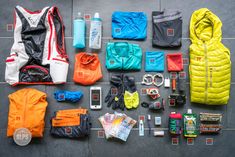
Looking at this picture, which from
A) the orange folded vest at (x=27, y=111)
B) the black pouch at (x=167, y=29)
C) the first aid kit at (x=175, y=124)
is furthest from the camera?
the black pouch at (x=167, y=29)

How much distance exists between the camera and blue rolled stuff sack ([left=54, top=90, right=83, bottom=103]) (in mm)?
2371

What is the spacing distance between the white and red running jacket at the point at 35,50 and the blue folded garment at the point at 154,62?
72cm

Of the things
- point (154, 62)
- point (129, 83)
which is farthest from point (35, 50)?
point (154, 62)

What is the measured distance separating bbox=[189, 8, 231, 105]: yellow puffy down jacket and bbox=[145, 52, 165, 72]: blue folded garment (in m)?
0.27

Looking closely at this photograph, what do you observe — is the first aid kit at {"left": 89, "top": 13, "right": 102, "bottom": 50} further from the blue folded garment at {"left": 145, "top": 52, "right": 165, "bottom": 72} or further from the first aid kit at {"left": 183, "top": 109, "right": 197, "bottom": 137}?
the first aid kit at {"left": 183, "top": 109, "right": 197, "bottom": 137}

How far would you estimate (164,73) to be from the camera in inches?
97.7

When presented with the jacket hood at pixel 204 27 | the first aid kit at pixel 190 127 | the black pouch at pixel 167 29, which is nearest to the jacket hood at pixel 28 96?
the black pouch at pixel 167 29

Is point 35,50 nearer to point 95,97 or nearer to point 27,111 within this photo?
point 27,111

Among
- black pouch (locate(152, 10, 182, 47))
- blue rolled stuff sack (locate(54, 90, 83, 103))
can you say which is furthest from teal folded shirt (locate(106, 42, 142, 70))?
blue rolled stuff sack (locate(54, 90, 83, 103))

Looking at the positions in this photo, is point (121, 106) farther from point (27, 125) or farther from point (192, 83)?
point (27, 125)

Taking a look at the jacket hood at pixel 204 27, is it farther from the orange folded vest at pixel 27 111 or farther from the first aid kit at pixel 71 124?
the orange folded vest at pixel 27 111

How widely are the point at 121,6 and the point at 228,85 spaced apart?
3.98 ft

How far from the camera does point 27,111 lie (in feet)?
7.47

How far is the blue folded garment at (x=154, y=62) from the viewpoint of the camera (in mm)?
2447
